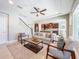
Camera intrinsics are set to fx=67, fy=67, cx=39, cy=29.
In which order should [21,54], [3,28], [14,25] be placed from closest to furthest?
1. [21,54]
2. [3,28]
3. [14,25]

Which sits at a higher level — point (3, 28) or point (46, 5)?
point (46, 5)

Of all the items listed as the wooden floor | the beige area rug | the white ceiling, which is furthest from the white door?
the beige area rug

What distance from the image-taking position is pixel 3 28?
5.21 metres

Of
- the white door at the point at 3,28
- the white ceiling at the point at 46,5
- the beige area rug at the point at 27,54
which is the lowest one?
the beige area rug at the point at 27,54

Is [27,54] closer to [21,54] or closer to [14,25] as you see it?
[21,54]

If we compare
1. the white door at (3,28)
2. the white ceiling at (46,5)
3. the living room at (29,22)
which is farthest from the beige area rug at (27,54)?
the white door at (3,28)

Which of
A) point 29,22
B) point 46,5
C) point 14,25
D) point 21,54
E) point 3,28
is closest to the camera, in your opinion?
point 21,54

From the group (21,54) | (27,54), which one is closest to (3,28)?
(21,54)

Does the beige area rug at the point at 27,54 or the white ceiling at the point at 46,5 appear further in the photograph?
the white ceiling at the point at 46,5

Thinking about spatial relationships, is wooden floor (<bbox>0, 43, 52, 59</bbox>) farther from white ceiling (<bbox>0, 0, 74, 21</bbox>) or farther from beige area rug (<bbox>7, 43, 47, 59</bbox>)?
white ceiling (<bbox>0, 0, 74, 21</bbox>)

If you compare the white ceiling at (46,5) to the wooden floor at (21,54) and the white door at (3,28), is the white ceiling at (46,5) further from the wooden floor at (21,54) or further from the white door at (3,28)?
the wooden floor at (21,54)

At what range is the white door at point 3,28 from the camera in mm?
5055

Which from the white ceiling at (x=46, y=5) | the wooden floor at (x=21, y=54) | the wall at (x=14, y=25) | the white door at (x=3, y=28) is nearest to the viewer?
the wooden floor at (x=21, y=54)

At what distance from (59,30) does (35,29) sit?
2893 mm
